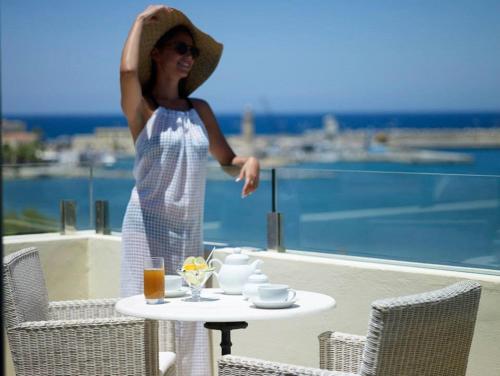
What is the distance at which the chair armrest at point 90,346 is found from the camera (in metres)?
3.28

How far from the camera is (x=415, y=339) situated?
8.73 ft

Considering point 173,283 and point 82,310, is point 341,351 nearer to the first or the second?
point 173,283

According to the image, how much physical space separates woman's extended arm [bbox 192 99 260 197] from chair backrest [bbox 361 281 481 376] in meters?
1.45

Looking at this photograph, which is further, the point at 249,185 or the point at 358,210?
the point at 358,210

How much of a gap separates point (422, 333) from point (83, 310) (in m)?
1.53

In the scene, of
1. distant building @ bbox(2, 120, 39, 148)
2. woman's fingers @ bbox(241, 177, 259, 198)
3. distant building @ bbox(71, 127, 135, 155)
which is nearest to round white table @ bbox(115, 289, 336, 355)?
woman's fingers @ bbox(241, 177, 259, 198)

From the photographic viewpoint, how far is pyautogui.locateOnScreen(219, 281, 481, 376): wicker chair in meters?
2.60

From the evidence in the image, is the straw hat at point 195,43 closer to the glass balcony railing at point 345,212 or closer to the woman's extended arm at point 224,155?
the woman's extended arm at point 224,155

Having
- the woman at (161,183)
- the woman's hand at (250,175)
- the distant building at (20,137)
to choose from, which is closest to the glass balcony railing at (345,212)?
the woman's hand at (250,175)

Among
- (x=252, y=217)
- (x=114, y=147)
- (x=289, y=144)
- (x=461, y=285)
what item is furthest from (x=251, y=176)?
(x=289, y=144)

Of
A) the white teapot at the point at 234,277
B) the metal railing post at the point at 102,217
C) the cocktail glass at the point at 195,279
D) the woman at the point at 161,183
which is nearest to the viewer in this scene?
the cocktail glass at the point at 195,279

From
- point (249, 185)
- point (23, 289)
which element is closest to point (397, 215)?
point (249, 185)

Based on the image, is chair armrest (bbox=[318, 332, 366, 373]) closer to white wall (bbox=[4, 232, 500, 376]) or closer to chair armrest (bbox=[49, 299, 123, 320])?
white wall (bbox=[4, 232, 500, 376])

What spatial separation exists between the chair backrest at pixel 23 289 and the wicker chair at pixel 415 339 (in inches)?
34.9
